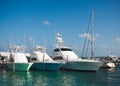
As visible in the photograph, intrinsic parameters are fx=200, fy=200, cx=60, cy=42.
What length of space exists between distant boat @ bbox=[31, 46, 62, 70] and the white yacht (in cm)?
272

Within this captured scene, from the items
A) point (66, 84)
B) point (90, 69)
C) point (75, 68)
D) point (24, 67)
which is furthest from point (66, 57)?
point (66, 84)

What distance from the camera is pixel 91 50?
48.4m

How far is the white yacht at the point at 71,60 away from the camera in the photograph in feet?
146

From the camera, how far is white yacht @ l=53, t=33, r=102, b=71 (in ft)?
146

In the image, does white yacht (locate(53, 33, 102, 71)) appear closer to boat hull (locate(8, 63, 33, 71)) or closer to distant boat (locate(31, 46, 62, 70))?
distant boat (locate(31, 46, 62, 70))

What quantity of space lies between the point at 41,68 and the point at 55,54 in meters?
6.25

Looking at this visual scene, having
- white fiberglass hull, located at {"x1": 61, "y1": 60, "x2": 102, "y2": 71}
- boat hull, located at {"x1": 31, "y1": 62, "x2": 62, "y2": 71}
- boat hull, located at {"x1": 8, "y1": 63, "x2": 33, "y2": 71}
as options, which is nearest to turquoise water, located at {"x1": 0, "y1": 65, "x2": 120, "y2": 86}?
white fiberglass hull, located at {"x1": 61, "y1": 60, "x2": 102, "y2": 71}

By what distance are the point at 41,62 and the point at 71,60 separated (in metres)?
7.31

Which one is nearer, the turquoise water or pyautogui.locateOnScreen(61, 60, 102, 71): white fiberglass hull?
the turquoise water

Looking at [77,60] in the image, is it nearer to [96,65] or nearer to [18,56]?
[96,65]

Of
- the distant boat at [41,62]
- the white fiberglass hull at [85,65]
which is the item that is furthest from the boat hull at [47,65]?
the white fiberglass hull at [85,65]

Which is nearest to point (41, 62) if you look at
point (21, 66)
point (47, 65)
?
point (47, 65)

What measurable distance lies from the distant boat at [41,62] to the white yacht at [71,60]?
2.72 metres

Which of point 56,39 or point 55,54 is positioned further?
point 56,39
